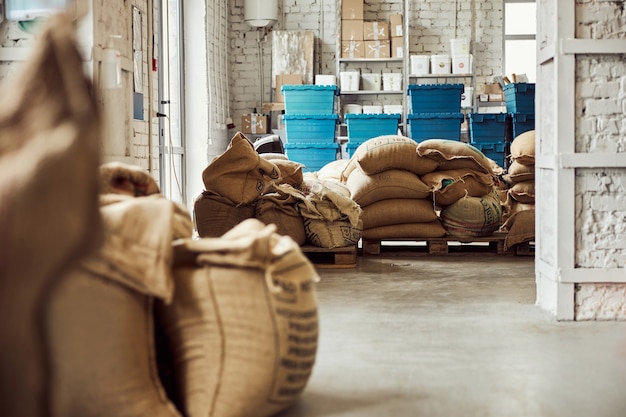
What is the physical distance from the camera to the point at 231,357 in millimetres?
2295

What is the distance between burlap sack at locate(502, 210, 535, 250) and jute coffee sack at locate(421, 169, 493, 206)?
0.36 m

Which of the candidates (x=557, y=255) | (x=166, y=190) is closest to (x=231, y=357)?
(x=557, y=255)

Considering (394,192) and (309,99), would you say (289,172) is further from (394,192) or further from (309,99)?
(309,99)

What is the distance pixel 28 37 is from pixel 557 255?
2.99 m

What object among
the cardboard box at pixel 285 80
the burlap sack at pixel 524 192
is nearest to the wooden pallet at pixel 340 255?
the burlap sack at pixel 524 192

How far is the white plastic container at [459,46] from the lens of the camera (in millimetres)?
11250

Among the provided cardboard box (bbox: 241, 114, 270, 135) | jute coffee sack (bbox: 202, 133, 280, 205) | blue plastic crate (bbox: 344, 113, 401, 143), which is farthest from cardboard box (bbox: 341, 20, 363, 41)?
jute coffee sack (bbox: 202, 133, 280, 205)

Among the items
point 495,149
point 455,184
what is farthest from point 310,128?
point 455,184

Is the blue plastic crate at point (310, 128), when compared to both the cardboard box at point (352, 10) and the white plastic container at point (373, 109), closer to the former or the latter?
the white plastic container at point (373, 109)

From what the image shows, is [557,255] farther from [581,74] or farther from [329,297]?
[329,297]

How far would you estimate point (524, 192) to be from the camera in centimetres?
707

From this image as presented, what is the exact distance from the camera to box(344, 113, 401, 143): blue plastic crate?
10.1 metres

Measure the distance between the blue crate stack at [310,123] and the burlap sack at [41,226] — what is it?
9175 mm

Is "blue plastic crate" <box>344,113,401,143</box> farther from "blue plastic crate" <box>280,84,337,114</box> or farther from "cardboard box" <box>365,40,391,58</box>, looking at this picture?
"cardboard box" <box>365,40,391,58</box>
